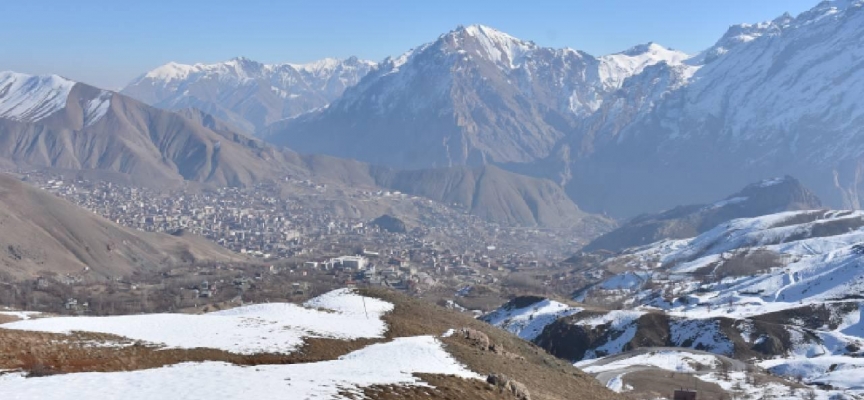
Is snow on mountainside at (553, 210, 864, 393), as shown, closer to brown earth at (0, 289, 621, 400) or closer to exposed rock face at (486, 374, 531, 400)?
brown earth at (0, 289, 621, 400)

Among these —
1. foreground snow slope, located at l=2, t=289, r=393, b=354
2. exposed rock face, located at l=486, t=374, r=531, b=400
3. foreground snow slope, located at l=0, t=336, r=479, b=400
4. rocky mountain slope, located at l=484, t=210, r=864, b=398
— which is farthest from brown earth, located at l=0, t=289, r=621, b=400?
rocky mountain slope, located at l=484, t=210, r=864, b=398

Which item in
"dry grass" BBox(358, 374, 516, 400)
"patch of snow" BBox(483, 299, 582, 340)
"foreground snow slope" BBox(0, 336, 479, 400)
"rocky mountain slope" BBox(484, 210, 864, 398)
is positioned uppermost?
"foreground snow slope" BBox(0, 336, 479, 400)

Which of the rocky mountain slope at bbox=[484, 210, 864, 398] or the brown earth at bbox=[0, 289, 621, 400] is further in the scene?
the rocky mountain slope at bbox=[484, 210, 864, 398]

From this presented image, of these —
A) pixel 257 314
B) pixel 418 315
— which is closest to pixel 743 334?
pixel 418 315

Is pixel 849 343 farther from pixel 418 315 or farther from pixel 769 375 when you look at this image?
pixel 418 315

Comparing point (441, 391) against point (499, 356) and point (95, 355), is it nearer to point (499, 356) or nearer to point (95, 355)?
point (499, 356)

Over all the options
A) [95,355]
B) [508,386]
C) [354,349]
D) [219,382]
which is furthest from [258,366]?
[508,386]
